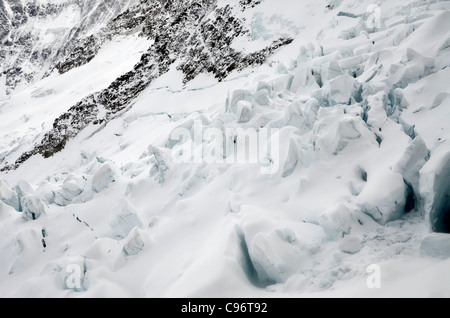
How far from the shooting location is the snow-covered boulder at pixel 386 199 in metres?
4.67

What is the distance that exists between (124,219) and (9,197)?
4632mm

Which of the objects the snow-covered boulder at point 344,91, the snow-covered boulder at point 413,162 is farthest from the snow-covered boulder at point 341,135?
the snow-covered boulder at point 344,91

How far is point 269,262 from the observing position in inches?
175

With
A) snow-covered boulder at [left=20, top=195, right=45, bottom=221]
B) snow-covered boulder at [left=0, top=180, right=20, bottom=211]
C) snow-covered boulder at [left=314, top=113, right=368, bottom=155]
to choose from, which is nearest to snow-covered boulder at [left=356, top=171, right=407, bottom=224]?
snow-covered boulder at [left=314, top=113, right=368, bottom=155]

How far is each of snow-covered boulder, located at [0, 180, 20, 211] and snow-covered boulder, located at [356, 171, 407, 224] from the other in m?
9.29

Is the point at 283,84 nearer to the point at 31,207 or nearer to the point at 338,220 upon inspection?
the point at 338,220

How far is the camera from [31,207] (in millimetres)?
7902

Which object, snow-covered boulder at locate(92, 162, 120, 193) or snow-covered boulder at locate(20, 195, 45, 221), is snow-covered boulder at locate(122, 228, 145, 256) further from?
snow-covered boulder at locate(20, 195, 45, 221)

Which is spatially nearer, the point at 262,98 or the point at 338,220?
the point at 338,220

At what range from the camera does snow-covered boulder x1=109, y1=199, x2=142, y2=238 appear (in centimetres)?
675

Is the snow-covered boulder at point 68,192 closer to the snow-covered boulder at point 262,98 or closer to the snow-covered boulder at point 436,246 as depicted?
the snow-covered boulder at point 262,98

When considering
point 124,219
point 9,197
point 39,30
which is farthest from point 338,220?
point 39,30

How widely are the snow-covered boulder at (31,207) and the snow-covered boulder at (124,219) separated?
2.59m

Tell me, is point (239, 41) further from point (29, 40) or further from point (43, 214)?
point (29, 40)
